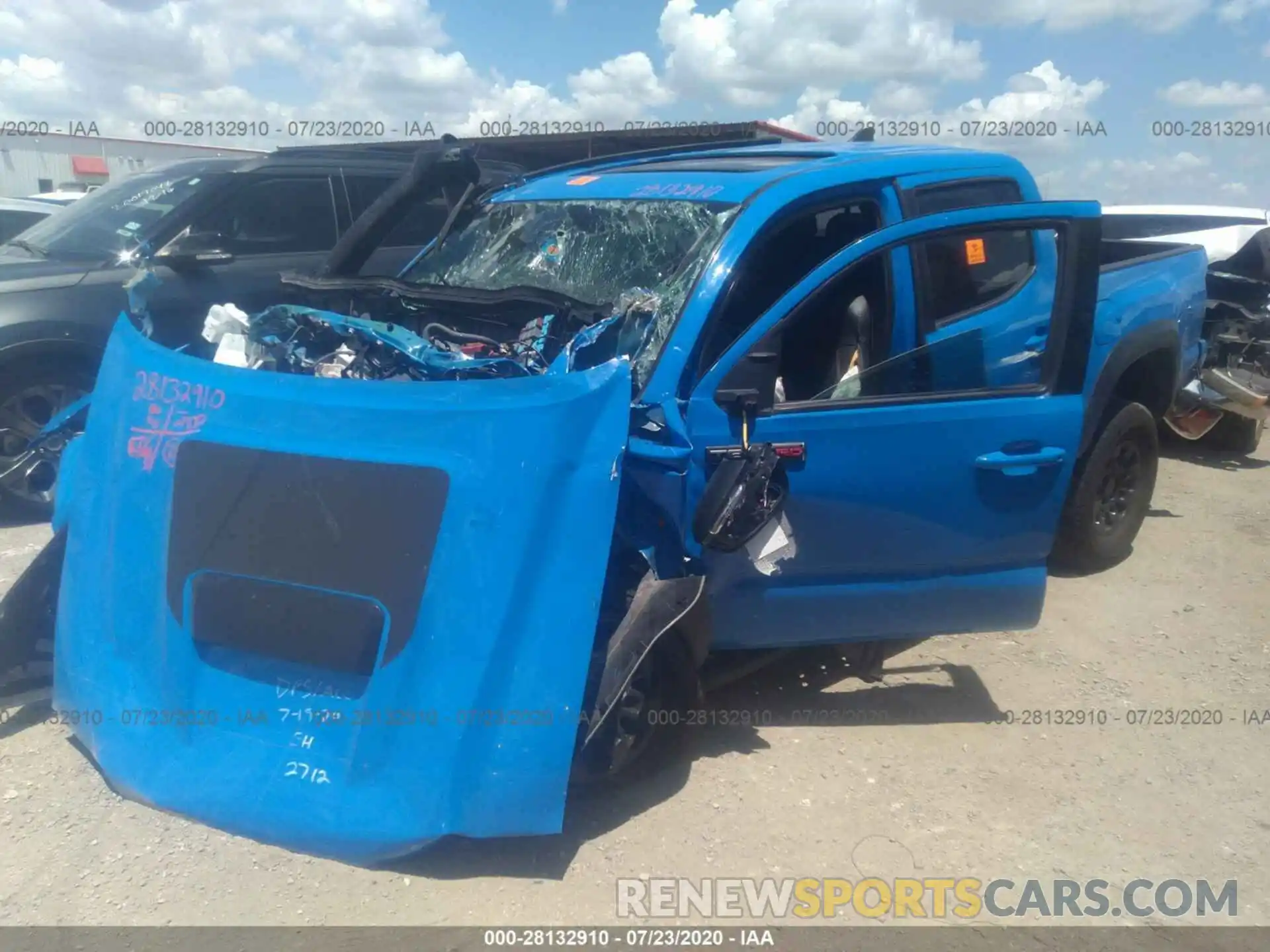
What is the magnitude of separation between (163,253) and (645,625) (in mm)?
4080

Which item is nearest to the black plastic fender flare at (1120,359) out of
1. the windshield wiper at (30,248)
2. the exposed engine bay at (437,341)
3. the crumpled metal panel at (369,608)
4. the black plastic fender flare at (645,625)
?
the black plastic fender flare at (645,625)

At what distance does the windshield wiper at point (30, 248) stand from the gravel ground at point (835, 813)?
11.1ft

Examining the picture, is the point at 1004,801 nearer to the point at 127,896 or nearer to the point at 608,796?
the point at 608,796

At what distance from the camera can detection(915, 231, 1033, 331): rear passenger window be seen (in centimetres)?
365

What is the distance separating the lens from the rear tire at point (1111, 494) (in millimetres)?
4773

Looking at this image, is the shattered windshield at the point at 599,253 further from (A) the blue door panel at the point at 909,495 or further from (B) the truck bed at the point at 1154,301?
(B) the truck bed at the point at 1154,301

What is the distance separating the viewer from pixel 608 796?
317 cm

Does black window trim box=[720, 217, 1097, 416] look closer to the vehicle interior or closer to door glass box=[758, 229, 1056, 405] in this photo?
door glass box=[758, 229, 1056, 405]

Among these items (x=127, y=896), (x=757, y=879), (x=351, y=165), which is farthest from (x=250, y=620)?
(x=351, y=165)

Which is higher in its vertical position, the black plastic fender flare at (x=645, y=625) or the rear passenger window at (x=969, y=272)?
the rear passenger window at (x=969, y=272)

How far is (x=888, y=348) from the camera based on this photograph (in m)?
3.59

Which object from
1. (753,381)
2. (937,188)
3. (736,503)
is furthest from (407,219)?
(736,503)

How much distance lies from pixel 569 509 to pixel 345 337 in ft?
3.36

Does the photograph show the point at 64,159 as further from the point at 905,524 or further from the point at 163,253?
the point at 905,524
